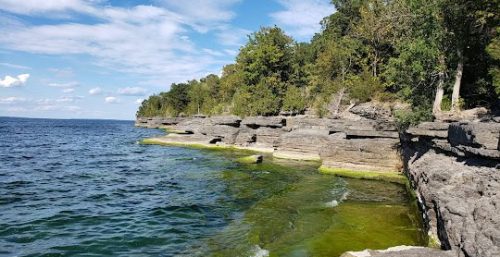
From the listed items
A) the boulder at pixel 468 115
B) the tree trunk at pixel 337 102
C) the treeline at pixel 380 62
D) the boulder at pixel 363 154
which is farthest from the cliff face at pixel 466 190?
the tree trunk at pixel 337 102

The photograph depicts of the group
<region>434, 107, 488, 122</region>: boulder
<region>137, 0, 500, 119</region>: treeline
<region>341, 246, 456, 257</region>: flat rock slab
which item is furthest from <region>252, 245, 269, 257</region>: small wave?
<region>434, 107, 488, 122</region>: boulder

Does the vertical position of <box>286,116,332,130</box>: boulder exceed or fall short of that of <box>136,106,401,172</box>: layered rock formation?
it exceeds it

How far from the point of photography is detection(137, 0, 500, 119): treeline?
3300cm

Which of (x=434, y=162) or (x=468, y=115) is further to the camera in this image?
(x=468, y=115)

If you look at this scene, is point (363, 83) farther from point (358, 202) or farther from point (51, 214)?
point (51, 214)

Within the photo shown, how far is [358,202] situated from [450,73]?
1872cm

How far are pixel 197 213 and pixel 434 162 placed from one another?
41.7 ft

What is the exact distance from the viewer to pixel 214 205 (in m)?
24.4

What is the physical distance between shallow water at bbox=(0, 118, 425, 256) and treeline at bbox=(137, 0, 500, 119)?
1153 centimetres

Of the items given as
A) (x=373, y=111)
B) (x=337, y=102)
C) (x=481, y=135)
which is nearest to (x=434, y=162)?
(x=481, y=135)

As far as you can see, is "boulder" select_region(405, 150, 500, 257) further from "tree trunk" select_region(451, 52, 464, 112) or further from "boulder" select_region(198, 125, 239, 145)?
"boulder" select_region(198, 125, 239, 145)

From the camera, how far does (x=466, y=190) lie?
536 inches

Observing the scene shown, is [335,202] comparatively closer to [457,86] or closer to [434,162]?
[434,162]

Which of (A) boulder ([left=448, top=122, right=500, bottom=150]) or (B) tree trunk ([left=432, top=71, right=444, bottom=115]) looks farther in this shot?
(B) tree trunk ([left=432, top=71, right=444, bottom=115])
